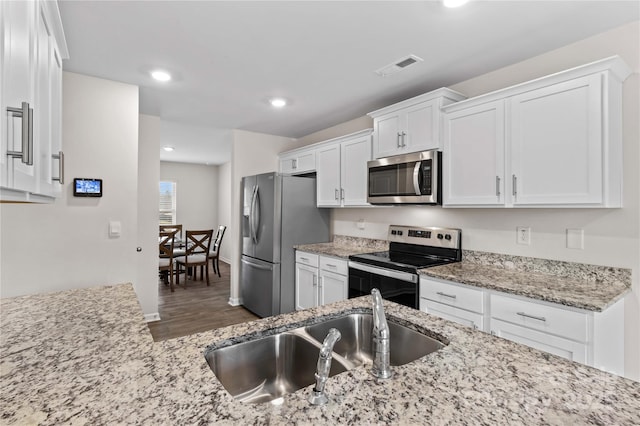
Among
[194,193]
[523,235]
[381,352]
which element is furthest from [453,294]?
[194,193]

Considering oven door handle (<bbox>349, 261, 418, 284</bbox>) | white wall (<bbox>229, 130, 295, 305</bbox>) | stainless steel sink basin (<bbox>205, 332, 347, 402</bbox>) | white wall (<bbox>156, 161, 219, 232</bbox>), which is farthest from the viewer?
white wall (<bbox>156, 161, 219, 232</bbox>)

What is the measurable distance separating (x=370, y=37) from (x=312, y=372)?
6.47 feet

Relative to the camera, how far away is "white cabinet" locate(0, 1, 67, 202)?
688mm

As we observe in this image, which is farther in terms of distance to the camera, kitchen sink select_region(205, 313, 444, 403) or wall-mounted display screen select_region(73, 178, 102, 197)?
wall-mounted display screen select_region(73, 178, 102, 197)

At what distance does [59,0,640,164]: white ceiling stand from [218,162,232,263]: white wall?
4766 mm

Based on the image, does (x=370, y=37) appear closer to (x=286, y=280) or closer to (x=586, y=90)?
(x=586, y=90)

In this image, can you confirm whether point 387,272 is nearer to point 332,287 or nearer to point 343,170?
point 332,287

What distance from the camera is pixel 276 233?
3742mm

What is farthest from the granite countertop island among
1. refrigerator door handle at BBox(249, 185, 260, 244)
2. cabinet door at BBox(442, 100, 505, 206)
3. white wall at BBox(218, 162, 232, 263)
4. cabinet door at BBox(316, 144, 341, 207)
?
white wall at BBox(218, 162, 232, 263)

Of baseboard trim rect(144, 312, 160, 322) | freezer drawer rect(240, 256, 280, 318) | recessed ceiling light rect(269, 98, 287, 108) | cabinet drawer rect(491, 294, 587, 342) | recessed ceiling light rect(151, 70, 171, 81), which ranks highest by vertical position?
recessed ceiling light rect(269, 98, 287, 108)

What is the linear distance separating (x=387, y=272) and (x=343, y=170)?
1419 mm

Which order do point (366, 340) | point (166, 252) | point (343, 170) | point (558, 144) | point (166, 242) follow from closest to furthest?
point (366, 340) < point (558, 144) < point (343, 170) < point (166, 252) < point (166, 242)

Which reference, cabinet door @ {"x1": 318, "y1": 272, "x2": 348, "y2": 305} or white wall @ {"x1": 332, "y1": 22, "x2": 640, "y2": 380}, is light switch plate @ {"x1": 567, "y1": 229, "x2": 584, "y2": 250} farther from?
cabinet door @ {"x1": 318, "y1": 272, "x2": 348, "y2": 305}

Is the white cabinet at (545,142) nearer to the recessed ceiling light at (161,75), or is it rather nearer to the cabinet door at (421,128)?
the cabinet door at (421,128)
